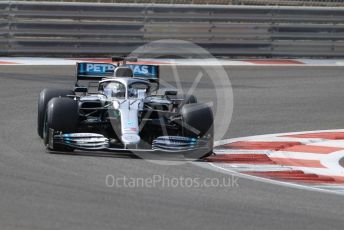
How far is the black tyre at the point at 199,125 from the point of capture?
1075cm

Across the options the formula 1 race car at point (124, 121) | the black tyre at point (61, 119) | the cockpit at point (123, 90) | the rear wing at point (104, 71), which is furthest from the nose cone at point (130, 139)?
the rear wing at point (104, 71)

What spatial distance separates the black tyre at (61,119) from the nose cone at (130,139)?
0.60 meters

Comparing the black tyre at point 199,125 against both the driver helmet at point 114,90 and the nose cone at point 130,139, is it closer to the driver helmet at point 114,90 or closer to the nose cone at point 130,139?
the nose cone at point 130,139

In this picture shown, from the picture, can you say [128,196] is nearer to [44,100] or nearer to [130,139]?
[130,139]

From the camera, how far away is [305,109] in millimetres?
15406

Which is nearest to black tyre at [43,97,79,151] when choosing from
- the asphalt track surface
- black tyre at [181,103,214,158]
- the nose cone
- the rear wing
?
the asphalt track surface

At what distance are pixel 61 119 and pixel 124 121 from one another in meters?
0.68

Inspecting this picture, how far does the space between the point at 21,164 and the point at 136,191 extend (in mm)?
1717

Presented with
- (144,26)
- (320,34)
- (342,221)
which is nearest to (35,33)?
(144,26)

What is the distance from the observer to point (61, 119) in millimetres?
10547

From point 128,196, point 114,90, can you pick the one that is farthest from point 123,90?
point 128,196

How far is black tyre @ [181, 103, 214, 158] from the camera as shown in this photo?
10750 millimetres

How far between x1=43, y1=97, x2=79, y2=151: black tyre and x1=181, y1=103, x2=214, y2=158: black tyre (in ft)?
3.98

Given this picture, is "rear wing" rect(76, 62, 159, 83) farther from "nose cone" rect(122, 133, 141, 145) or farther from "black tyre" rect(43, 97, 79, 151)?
"nose cone" rect(122, 133, 141, 145)
